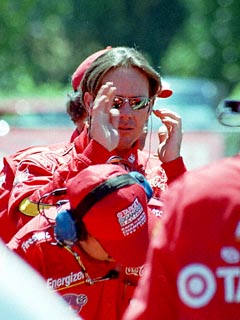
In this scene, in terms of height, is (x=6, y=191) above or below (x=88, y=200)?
below

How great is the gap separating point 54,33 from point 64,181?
3738 centimetres

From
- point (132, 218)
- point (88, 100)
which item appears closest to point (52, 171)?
point (88, 100)

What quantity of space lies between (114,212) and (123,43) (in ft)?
118

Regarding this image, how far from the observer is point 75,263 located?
14.9 feet

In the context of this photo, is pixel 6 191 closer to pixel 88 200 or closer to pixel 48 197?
pixel 48 197

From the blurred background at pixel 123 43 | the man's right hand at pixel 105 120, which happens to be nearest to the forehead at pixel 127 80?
the man's right hand at pixel 105 120

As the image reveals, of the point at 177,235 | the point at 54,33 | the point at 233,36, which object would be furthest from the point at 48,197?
the point at 54,33

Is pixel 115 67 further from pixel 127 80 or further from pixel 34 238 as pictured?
pixel 34 238

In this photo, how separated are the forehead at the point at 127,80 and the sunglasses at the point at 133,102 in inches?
0.8

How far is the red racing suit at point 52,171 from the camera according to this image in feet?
15.5

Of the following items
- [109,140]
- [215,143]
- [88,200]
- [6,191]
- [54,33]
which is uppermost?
[88,200]

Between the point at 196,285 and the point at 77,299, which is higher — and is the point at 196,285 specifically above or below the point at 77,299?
above

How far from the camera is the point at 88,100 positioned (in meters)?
5.12

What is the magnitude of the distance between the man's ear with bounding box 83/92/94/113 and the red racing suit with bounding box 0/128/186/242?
10 cm
